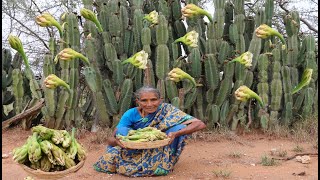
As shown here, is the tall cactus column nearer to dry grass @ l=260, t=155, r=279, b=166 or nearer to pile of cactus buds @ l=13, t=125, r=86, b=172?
dry grass @ l=260, t=155, r=279, b=166

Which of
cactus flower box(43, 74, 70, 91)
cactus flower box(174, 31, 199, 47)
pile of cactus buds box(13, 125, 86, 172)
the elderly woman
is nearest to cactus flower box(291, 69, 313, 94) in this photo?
cactus flower box(174, 31, 199, 47)

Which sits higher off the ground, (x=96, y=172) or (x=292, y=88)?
(x=292, y=88)

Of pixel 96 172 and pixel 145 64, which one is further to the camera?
pixel 145 64

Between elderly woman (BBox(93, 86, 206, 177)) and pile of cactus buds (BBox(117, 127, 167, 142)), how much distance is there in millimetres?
143

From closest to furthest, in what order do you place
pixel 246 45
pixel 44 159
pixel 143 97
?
1. pixel 44 159
2. pixel 143 97
3. pixel 246 45

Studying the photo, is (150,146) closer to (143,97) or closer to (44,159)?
(143,97)

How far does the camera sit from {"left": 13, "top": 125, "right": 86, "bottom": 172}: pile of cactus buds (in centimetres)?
320

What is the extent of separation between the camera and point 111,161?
448cm

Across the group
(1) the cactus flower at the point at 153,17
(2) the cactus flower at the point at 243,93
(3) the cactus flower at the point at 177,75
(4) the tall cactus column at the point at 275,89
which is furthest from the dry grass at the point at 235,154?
(1) the cactus flower at the point at 153,17

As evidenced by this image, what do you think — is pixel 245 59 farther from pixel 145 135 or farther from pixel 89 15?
pixel 145 135

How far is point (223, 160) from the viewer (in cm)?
523

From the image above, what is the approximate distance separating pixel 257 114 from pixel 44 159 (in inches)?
165

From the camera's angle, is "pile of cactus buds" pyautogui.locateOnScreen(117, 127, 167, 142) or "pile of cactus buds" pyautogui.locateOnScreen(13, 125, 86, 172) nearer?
"pile of cactus buds" pyautogui.locateOnScreen(13, 125, 86, 172)

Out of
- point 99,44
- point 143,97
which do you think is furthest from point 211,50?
point 143,97
